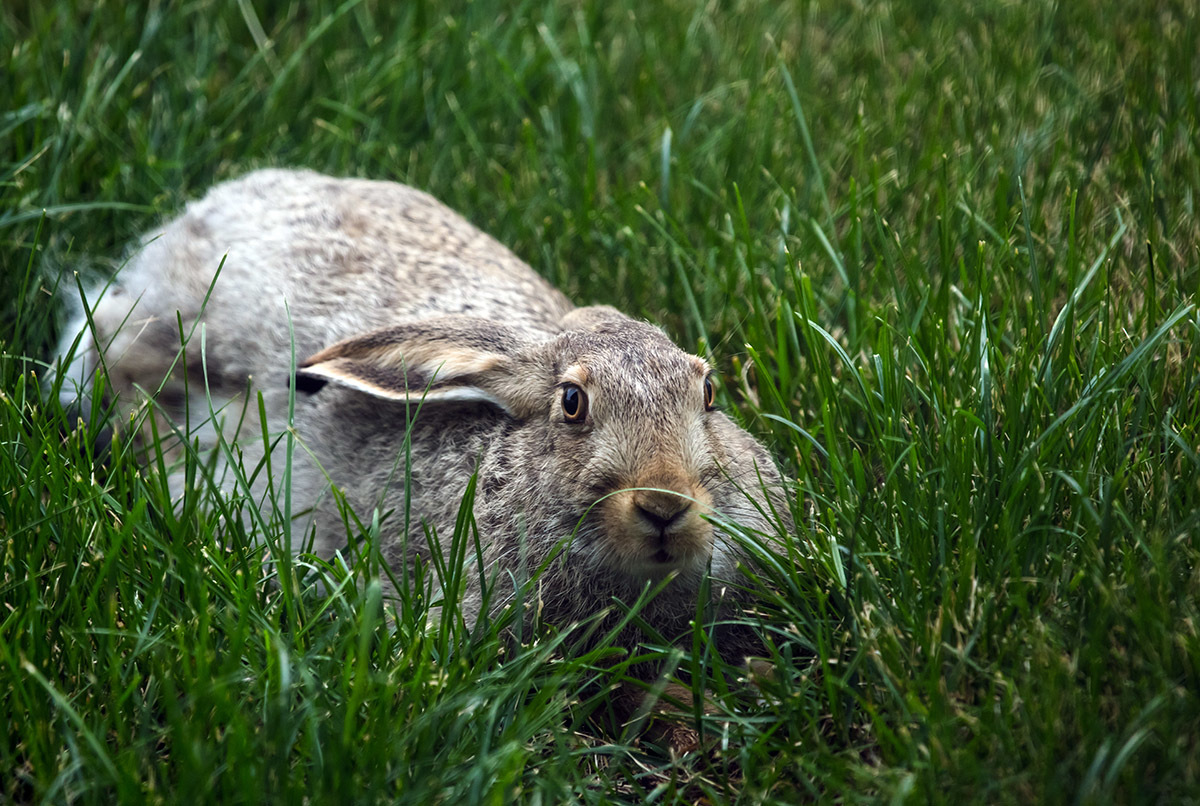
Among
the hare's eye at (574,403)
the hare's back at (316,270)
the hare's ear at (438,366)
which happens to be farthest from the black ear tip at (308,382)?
the hare's eye at (574,403)

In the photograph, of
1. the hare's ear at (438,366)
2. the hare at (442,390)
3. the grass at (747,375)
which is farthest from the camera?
the hare's ear at (438,366)

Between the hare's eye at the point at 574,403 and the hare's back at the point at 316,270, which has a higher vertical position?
the hare's back at the point at 316,270

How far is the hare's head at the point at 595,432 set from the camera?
3193 mm

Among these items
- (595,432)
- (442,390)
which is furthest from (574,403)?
(442,390)

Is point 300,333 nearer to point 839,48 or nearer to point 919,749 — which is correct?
point 919,749

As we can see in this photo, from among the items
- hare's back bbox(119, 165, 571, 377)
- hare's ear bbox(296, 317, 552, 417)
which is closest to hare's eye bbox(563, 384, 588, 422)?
hare's ear bbox(296, 317, 552, 417)

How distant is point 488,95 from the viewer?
5887 millimetres

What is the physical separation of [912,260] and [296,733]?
2776 millimetres

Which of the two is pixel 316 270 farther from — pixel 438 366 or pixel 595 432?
pixel 595 432

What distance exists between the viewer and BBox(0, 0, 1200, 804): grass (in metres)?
2.59

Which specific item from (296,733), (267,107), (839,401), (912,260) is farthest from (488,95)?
(296,733)

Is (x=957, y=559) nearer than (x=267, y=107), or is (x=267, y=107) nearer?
(x=957, y=559)

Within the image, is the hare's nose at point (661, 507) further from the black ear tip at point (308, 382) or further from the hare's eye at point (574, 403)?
the black ear tip at point (308, 382)

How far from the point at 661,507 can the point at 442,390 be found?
40.2 inches
